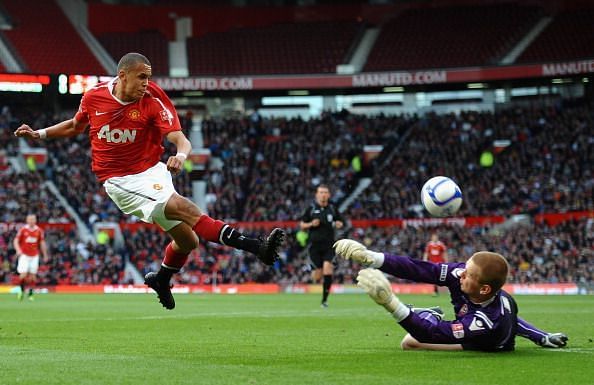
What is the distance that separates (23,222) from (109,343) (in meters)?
29.9

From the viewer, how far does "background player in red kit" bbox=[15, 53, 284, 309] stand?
900 centimetres

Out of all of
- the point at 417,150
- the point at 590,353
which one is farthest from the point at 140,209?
the point at 417,150

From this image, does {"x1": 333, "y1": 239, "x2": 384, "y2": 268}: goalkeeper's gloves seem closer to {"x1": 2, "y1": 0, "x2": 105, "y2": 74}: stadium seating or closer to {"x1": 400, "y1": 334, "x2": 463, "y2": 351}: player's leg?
{"x1": 400, "y1": 334, "x2": 463, "y2": 351}: player's leg

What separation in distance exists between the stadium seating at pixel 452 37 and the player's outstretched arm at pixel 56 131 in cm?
3560

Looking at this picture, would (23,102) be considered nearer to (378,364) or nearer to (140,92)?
(140,92)

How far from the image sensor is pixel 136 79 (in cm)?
902

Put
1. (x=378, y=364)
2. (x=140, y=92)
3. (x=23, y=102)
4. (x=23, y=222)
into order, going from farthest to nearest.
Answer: (x=23, y=102) < (x=23, y=222) < (x=140, y=92) < (x=378, y=364)

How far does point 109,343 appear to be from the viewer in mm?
9312

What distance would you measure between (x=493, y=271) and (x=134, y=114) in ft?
12.7

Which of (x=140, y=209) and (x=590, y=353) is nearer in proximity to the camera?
(x=590, y=353)

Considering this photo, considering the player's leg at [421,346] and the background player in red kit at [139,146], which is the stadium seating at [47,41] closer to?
the background player in red kit at [139,146]

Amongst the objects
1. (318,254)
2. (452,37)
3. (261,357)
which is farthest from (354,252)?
(452,37)

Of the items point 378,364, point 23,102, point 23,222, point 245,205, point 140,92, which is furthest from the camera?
point 23,102

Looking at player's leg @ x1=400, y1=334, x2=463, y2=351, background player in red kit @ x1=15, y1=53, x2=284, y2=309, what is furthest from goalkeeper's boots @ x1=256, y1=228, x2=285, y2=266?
player's leg @ x1=400, y1=334, x2=463, y2=351
